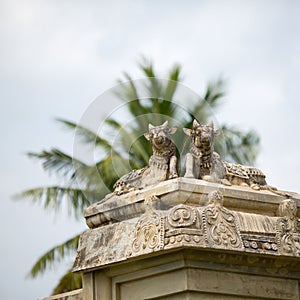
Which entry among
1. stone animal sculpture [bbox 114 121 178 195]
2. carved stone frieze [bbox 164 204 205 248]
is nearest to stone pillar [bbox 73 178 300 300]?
carved stone frieze [bbox 164 204 205 248]

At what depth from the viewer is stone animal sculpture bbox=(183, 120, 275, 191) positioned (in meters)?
11.8

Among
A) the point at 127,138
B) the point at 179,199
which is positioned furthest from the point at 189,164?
the point at 127,138

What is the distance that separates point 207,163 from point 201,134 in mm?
316

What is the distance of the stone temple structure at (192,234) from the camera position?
1107 centimetres

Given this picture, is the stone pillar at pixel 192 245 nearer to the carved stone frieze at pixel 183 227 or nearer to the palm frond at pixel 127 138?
the carved stone frieze at pixel 183 227

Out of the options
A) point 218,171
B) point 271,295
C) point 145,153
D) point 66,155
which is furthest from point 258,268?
point 66,155

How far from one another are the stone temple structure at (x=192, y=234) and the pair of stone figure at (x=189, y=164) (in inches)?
0.4

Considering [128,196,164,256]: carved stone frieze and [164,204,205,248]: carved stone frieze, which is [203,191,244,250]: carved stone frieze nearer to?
[164,204,205,248]: carved stone frieze

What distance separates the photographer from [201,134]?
11883 mm

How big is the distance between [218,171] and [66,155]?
1705cm

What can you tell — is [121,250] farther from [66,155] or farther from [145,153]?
[66,155]

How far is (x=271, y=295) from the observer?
38.2 feet

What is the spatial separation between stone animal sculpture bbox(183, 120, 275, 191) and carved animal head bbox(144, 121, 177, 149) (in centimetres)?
18

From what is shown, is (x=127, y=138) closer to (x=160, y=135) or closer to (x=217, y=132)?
(x=160, y=135)
